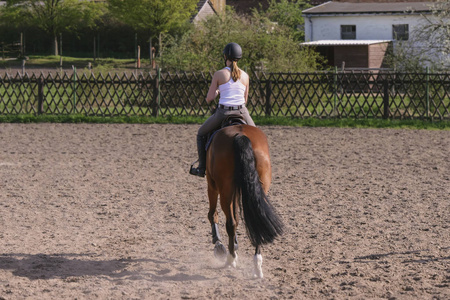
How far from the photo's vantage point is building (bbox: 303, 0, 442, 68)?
123ft

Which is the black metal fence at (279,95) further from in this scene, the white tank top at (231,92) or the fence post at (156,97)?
the white tank top at (231,92)

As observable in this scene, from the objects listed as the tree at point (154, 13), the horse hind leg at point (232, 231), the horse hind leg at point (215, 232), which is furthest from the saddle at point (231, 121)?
the tree at point (154, 13)

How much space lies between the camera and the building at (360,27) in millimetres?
37375

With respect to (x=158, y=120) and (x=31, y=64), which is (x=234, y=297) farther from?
(x=31, y=64)

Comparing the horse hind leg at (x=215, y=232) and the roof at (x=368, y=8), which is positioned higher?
the roof at (x=368, y=8)

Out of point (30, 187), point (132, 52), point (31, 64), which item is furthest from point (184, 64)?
point (132, 52)

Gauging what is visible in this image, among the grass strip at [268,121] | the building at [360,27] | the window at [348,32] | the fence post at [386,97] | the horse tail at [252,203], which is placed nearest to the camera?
the horse tail at [252,203]

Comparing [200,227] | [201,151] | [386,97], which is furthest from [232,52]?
[386,97]

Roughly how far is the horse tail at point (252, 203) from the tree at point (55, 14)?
48.3m

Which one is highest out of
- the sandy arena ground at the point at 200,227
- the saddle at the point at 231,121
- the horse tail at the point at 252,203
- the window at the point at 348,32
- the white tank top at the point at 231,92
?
the window at the point at 348,32

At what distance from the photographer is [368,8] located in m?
41.0

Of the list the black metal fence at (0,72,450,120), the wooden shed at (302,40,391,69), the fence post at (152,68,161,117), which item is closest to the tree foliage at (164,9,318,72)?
the black metal fence at (0,72,450,120)

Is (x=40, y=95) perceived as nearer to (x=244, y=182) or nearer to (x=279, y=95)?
(x=279, y=95)

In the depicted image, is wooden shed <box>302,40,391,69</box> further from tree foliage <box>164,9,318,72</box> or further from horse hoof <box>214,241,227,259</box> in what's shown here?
horse hoof <box>214,241,227,259</box>
